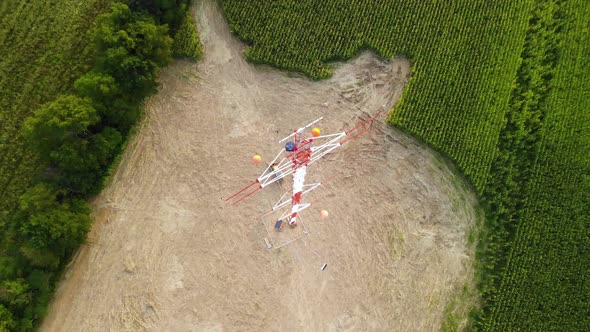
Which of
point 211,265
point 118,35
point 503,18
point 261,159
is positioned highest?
point 118,35

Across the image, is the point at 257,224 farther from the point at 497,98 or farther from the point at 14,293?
the point at 497,98

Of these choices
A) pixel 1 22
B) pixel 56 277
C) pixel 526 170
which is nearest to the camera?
pixel 56 277

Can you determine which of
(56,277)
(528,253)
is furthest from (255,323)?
(528,253)

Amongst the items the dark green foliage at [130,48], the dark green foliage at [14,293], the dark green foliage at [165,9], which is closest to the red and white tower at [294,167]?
the dark green foliage at [130,48]

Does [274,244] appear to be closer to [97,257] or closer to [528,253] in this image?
[97,257]

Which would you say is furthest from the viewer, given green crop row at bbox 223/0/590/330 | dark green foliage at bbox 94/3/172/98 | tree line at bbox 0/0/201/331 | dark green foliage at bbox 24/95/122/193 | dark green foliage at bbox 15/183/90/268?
green crop row at bbox 223/0/590/330

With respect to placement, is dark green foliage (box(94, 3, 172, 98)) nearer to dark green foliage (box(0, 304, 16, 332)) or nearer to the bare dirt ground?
the bare dirt ground

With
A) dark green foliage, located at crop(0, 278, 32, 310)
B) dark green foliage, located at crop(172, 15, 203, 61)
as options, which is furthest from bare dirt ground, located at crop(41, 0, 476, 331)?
dark green foliage, located at crop(0, 278, 32, 310)
